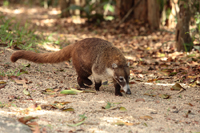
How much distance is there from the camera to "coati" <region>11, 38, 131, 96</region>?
452cm

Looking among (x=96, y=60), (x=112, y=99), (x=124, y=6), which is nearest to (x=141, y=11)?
(x=124, y=6)

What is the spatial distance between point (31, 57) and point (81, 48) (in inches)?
40.1

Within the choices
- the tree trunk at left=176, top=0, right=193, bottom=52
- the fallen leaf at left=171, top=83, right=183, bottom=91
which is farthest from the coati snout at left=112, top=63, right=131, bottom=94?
the tree trunk at left=176, top=0, right=193, bottom=52

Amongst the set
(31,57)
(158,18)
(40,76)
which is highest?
(158,18)

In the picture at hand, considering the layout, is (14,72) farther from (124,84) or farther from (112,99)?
(124,84)

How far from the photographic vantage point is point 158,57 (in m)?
7.23

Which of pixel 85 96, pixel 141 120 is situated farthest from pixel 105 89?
pixel 141 120

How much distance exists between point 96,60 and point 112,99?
0.83 m

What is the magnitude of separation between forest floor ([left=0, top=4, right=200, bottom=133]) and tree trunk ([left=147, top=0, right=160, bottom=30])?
7.43ft

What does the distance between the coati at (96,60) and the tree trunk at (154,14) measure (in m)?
4.91

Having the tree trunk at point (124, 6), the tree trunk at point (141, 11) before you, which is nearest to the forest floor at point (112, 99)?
the tree trunk at point (141, 11)

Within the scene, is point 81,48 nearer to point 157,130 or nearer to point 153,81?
point 153,81

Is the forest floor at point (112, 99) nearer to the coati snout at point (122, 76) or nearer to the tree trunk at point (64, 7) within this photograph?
the coati snout at point (122, 76)

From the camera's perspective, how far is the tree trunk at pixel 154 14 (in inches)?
367
